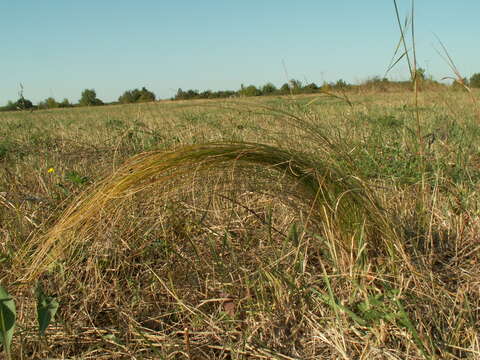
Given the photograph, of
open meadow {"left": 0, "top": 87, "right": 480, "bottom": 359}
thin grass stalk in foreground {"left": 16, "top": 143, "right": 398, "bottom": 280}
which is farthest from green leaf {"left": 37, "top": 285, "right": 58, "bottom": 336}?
thin grass stalk in foreground {"left": 16, "top": 143, "right": 398, "bottom": 280}

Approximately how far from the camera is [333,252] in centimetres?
133

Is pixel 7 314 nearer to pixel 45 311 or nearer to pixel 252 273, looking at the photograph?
pixel 45 311

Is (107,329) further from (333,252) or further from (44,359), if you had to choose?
(333,252)

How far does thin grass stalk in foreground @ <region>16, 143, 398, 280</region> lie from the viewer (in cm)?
123

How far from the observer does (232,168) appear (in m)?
1.27

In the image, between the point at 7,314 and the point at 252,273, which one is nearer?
the point at 7,314

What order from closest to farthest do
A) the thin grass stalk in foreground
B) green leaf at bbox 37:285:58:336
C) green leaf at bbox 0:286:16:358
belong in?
green leaf at bbox 0:286:16:358 < green leaf at bbox 37:285:58:336 < the thin grass stalk in foreground

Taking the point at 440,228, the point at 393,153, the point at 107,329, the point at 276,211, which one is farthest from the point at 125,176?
the point at 393,153

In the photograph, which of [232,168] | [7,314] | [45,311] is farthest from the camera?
[232,168]

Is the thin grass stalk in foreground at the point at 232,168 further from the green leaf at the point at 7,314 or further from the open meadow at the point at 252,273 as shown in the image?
the green leaf at the point at 7,314

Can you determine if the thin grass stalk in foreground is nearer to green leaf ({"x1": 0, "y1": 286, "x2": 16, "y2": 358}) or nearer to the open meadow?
the open meadow

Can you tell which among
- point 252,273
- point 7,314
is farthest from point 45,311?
point 252,273

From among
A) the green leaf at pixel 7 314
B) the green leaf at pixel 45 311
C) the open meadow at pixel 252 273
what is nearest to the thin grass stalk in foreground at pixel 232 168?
the open meadow at pixel 252 273

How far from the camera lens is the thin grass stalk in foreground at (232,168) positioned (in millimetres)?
1230
